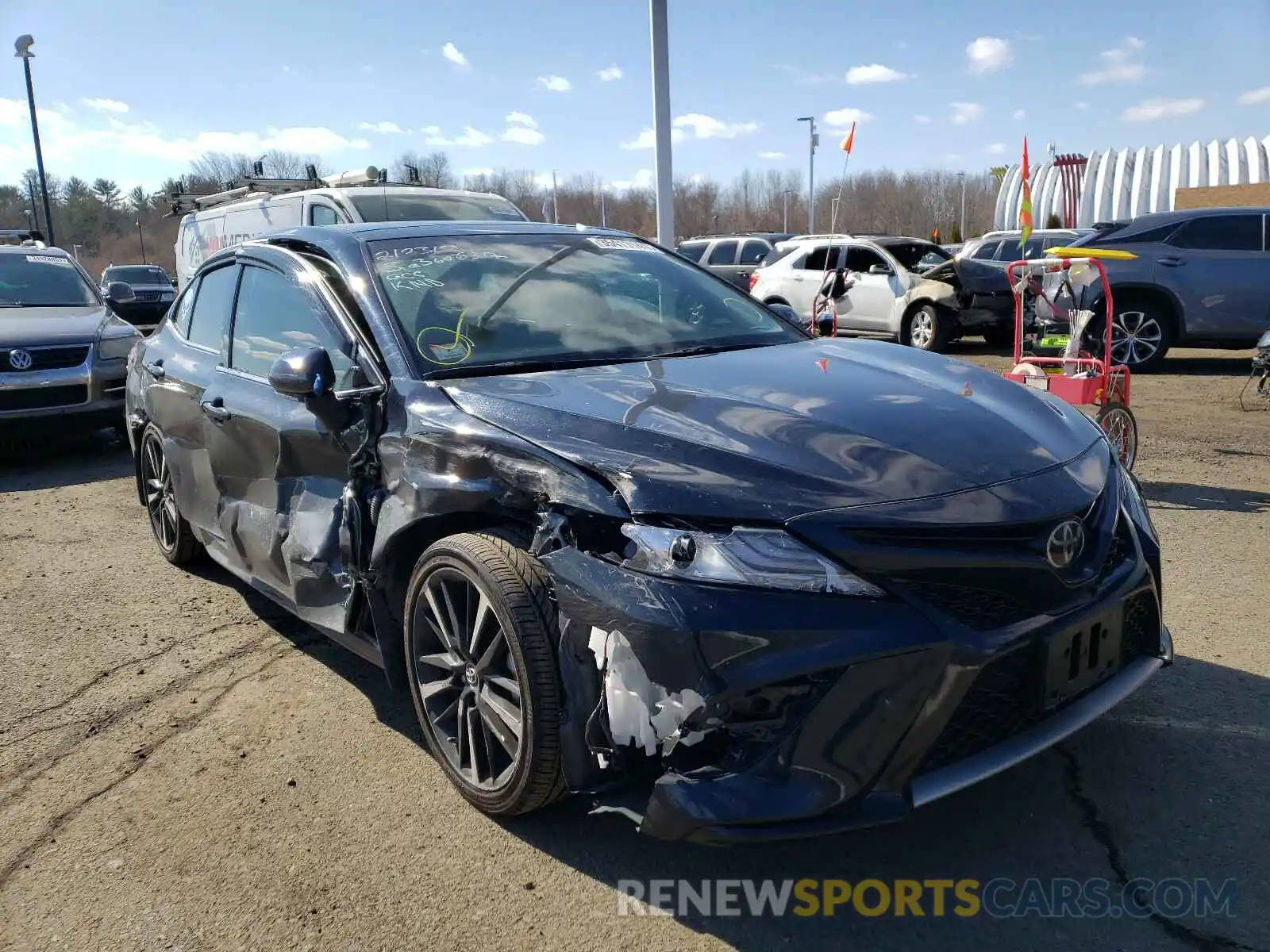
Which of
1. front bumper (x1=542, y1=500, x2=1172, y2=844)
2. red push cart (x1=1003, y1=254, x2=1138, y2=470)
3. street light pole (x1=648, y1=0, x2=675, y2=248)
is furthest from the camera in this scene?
street light pole (x1=648, y1=0, x2=675, y2=248)

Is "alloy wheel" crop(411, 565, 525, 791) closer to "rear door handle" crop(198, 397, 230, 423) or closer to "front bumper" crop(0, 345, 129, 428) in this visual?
"rear door handle" crop(198, 397, 230, 423)

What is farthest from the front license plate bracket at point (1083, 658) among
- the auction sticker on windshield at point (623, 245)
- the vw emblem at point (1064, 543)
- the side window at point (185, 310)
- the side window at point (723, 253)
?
the side window at point (723, 253)

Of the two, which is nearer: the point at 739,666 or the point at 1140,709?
the point at 739,666

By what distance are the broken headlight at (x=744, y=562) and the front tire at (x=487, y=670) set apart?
0.38m

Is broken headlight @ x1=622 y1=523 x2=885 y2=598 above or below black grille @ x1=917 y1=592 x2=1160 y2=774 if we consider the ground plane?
above

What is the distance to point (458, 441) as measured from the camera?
8.94ft

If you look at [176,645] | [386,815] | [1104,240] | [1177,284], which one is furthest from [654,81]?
[386,815]

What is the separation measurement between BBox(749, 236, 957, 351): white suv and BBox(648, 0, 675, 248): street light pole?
2112mm

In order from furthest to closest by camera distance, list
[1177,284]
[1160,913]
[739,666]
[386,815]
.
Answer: [1177,284]
[386,815]
[1160,913]
[739,666]

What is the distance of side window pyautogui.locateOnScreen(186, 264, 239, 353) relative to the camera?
430cm

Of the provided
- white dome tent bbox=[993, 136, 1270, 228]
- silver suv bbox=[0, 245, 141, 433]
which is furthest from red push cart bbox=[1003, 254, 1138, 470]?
white dome tent bbox=[993, 136, 1270, 228]

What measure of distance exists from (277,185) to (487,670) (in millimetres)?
13688

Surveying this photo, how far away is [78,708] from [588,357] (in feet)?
7.58

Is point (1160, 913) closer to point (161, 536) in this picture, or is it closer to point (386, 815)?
point (386, 815)
